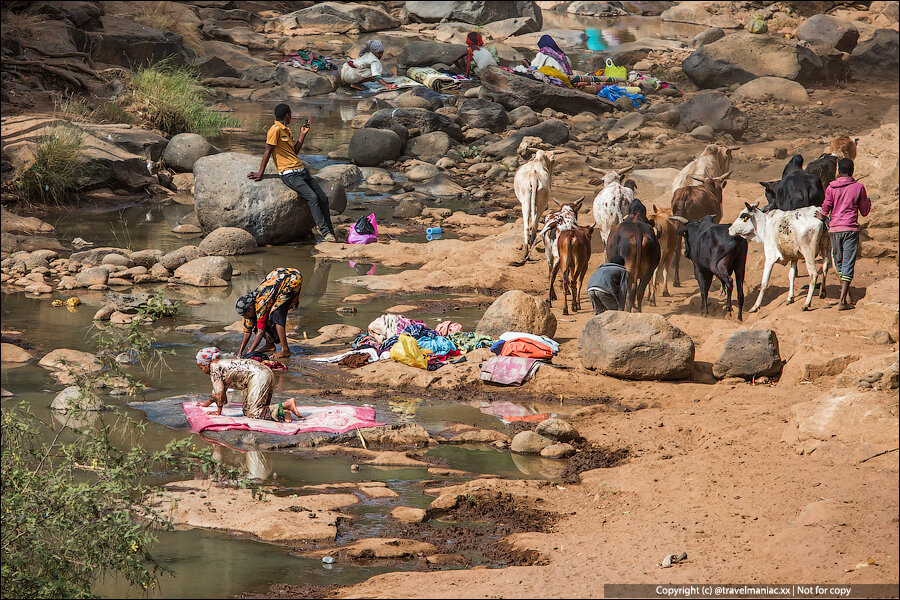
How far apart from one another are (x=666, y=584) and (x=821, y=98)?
22.5 m

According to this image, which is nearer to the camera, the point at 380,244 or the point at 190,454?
the point at 190,454

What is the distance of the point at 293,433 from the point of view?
812 centimetres

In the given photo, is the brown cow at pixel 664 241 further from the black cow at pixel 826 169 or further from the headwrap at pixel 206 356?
the headwrap at pixel 206 356

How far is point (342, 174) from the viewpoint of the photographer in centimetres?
1806

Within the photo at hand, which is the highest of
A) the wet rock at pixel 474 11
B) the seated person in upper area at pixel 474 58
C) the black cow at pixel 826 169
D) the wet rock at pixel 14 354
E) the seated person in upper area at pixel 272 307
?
the wet rock at pixel 474 11

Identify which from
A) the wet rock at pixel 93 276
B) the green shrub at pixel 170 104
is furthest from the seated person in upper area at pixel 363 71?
the wet rock at pixel 93 276

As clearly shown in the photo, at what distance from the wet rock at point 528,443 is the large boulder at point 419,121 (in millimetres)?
13972

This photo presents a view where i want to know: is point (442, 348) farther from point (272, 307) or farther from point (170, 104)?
point (170, 104)

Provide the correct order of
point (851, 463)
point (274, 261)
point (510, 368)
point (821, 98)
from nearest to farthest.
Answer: point (851, 463) → point (510, 368) → point (274, 261) → point (821, 98)

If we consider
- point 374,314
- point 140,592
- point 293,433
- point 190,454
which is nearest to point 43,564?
point 140,592

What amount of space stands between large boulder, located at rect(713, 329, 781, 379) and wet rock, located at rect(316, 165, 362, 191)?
31.8ft

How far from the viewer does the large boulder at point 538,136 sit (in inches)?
803

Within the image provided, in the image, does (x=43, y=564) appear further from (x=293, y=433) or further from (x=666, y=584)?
(x=666, y=584)

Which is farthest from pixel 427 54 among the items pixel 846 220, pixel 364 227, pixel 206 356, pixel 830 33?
pixel 206 356
